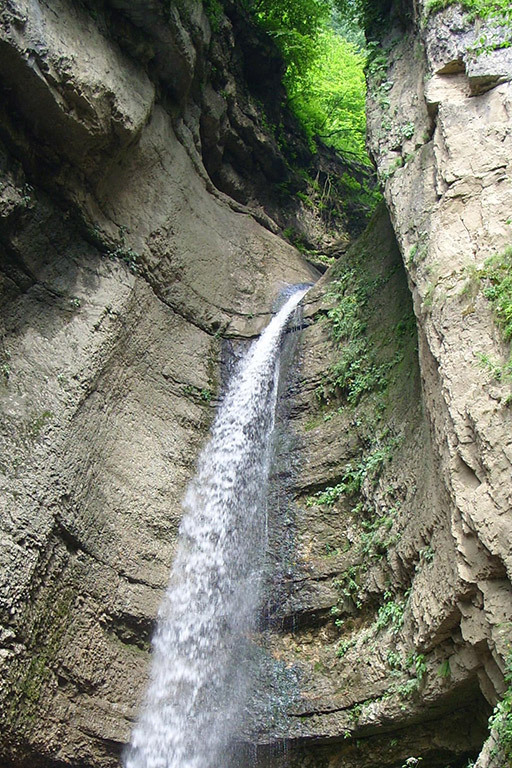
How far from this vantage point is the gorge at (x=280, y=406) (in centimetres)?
543

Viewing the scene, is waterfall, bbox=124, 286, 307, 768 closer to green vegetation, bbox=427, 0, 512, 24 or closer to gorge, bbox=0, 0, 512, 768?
gorge, bbox=0, 0, 512, 768

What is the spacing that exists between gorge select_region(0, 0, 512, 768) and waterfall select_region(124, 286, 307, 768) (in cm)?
20

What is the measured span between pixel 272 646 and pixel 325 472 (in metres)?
2.23

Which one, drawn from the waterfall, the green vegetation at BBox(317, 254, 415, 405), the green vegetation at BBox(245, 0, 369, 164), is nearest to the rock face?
the waterfall

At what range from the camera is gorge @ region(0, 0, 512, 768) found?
5.43 meters

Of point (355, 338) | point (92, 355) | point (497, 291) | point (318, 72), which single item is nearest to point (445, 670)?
point (497, 291)

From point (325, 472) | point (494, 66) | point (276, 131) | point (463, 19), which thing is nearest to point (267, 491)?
point (325, 472)

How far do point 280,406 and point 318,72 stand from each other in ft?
39.3

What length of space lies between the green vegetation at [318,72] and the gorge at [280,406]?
4.00 metres

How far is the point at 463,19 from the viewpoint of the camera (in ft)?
24.4

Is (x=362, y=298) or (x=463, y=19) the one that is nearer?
(x=463, y=19)

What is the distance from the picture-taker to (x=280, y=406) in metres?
9.34

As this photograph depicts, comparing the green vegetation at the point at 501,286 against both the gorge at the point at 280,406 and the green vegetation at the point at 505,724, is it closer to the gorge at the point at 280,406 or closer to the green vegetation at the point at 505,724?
the gorge at the point at 280,406

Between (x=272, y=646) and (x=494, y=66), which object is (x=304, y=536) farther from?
(x=494, y=66)
